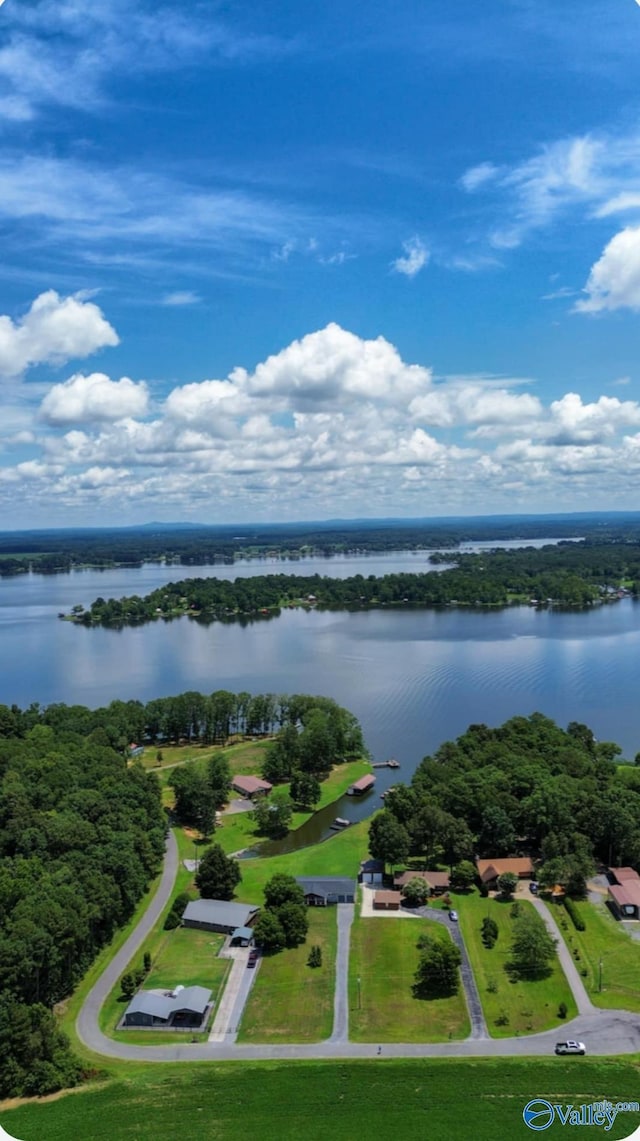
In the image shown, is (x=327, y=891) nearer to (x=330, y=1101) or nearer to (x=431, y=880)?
(x=431, y=880)

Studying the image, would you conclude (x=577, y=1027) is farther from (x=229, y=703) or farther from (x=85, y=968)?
(x=229, y=703)

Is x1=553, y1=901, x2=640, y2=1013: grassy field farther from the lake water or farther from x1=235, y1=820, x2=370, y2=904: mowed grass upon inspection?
the lake water

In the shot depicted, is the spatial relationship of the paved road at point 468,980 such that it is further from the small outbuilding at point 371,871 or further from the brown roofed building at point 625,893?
the brown roofed building at point 625,893

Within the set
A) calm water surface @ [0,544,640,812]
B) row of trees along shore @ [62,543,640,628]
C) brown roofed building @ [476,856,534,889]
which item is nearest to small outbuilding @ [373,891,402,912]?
brown roofed building @ [476,856,534,889]

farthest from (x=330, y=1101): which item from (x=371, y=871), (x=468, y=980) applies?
(x=371, y=871)

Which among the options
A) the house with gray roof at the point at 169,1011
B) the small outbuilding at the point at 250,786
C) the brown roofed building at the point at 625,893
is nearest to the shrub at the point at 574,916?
the brown roofed building at the point at 625,893

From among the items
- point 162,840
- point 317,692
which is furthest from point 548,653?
point 162,840
